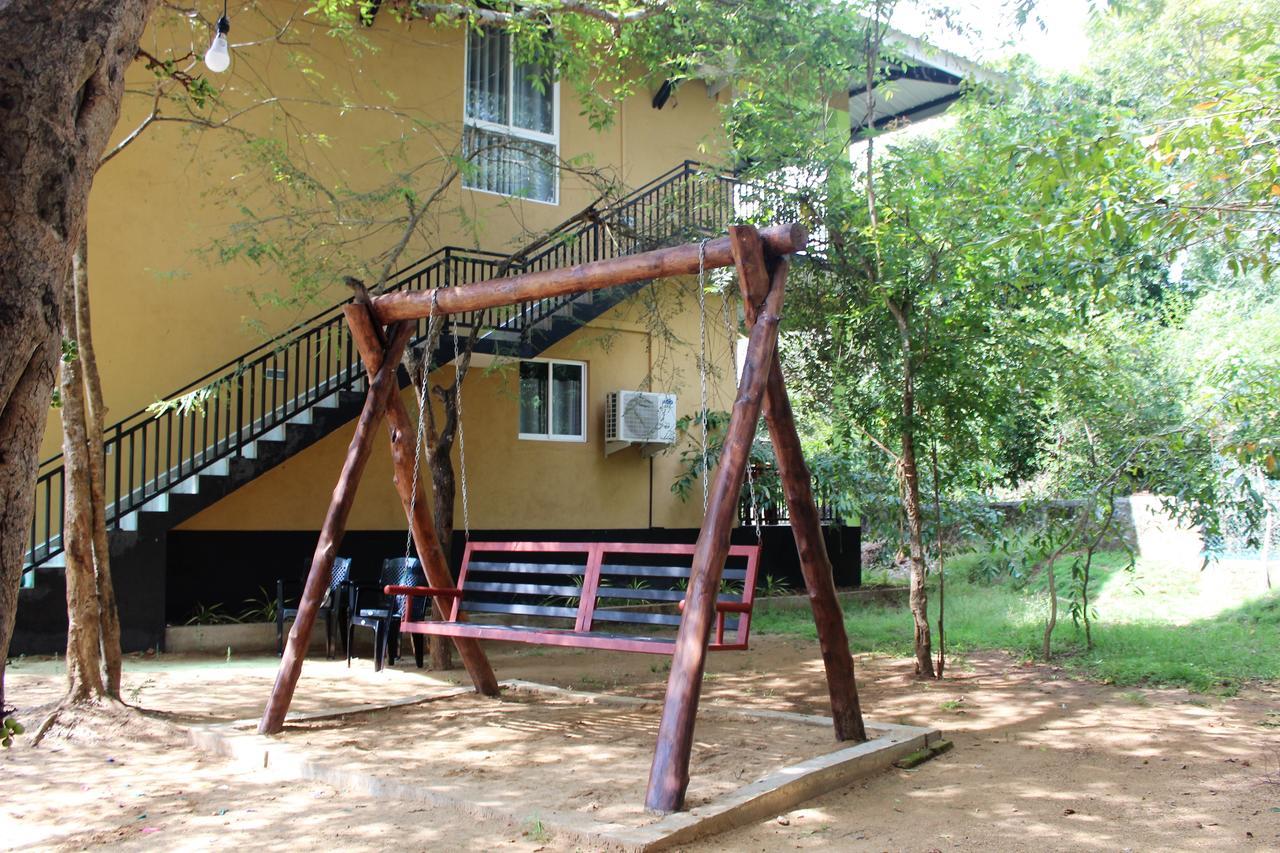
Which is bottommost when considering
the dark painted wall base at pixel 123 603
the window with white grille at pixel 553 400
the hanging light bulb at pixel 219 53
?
the dark painted wall base at pixel 123 603

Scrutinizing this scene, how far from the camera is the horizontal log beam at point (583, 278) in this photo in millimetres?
5328

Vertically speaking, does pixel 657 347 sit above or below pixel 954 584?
above

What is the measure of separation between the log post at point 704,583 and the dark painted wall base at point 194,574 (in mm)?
7362

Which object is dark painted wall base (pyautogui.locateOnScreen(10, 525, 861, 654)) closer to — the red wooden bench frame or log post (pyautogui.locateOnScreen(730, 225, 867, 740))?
the red wooden bench frame

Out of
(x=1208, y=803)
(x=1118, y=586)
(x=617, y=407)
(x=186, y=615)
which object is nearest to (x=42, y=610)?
(x=186, y=615)

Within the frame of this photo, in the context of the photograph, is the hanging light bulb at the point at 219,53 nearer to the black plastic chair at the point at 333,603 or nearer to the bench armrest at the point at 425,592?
the bench armrest at the point at 425,592

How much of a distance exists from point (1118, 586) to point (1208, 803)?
9.82 m

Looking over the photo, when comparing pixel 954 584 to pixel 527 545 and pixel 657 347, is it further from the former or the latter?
pixel 527 545

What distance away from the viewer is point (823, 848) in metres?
4.17

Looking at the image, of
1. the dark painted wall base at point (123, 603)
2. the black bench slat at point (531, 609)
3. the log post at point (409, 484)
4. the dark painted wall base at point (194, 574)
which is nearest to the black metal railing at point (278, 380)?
the dark painted wall base at point (123, 603)

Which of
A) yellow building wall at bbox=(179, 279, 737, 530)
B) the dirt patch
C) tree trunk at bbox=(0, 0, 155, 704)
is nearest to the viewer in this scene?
tree trunk at bbox=(0, 0, 155, 704)

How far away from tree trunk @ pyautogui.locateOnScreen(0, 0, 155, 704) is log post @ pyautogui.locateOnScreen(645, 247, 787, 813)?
8.79 ft

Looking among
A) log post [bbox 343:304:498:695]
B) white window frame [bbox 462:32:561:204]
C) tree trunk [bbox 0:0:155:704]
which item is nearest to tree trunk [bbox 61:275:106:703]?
log post [bbox 343:304:498:695]

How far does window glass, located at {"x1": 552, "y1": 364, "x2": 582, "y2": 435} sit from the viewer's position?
14.3m
